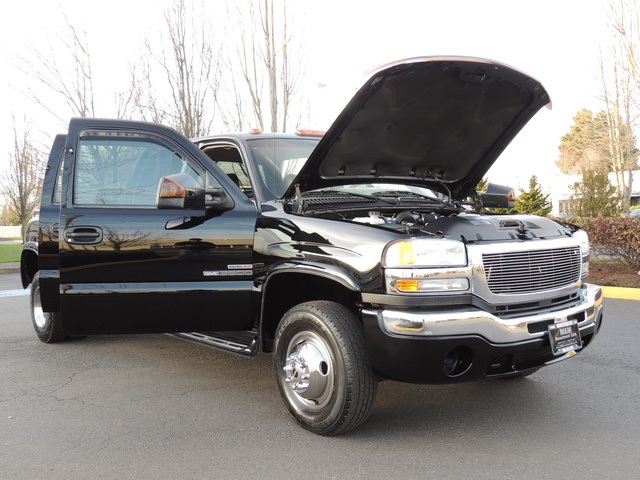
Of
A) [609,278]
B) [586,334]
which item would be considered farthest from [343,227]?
[609,278]

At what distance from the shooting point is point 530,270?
3.44 meters

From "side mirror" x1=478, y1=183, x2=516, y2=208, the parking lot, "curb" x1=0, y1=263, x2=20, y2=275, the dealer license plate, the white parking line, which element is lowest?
"curb" x1=0, y1=263, x2=20, y2=275

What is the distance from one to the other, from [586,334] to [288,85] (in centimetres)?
1010

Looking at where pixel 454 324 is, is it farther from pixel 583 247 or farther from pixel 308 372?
pixel 583 247

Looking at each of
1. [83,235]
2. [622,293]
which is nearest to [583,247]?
[83,235]

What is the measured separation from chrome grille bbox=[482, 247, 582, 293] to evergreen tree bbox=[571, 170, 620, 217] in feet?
53.8

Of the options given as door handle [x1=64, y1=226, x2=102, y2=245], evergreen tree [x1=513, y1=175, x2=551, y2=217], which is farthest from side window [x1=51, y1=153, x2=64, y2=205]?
evergreen tree [x1=513, y1=175, x2=551, y2=217]

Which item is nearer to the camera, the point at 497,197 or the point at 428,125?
the point at 428,125

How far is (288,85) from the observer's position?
1270 cm

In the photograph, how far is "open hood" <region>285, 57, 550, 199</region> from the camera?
3.74m

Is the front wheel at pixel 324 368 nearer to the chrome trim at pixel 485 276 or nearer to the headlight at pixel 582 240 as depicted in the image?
the chrome trim at pixel 485 276

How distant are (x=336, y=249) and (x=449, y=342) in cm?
83

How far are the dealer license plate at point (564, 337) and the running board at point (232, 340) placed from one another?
1.87m

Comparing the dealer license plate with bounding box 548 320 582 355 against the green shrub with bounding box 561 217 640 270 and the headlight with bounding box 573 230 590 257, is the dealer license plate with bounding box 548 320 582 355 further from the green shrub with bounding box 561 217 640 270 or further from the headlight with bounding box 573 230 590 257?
the green shrub with bounding box 561 217 640 270
